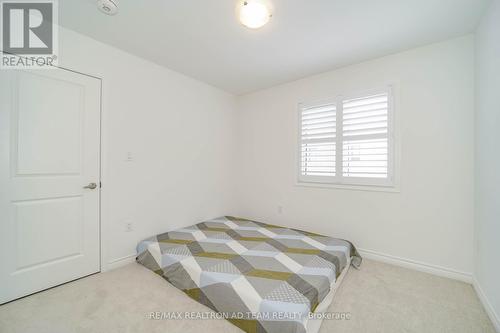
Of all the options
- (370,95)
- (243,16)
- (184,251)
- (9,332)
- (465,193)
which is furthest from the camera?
(370,95)

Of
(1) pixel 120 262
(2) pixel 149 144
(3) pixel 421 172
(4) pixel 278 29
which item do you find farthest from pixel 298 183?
(1) pixel 120 262

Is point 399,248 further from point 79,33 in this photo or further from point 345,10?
point 79,33

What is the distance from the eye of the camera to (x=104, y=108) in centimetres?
219

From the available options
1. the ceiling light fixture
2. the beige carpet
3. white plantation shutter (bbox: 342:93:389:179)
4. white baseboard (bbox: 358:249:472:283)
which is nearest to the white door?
the beige carpet

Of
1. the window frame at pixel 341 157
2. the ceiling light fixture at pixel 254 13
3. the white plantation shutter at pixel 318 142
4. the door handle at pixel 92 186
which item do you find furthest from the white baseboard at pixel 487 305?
the door handle at pixel 92 186

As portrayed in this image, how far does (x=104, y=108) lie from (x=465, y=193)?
12.8ft

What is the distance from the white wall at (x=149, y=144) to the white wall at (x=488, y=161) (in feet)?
10.4

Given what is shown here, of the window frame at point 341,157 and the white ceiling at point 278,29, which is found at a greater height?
the white ceiling at point 278,29

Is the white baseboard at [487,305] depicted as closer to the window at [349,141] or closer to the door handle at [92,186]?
the window at [349,141]

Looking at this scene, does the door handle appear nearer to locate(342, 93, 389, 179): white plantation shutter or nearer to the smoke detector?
the smoke detector

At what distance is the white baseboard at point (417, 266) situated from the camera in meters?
1.97

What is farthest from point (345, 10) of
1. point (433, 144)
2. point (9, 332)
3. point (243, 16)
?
point (9, 332)

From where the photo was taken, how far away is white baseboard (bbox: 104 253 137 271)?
2184 millimetres

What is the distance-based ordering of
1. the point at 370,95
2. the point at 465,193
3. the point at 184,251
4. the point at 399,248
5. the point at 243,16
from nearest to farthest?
1. the point at 243,16
2. the point at 465,193
3. the point at 184,251
4. the point at 399,248
5. the point at 370,95
